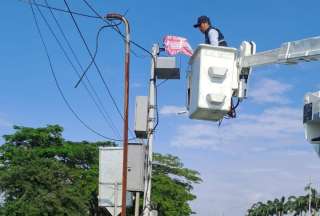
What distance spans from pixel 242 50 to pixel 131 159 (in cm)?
1180

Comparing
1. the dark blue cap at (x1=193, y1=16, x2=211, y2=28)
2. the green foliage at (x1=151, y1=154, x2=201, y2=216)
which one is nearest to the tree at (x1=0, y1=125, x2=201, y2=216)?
the green foliage at (x1=151, y1=154, x2=201, y2=216)

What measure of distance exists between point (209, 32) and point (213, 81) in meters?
0.50

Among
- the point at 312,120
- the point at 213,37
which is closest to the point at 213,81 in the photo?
the point at 213,37

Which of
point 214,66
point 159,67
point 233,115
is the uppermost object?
point 159,67

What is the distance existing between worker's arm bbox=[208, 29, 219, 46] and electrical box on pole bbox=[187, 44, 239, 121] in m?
0.22

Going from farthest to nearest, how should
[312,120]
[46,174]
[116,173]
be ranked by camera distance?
[46,174], [116,173], [312,120]

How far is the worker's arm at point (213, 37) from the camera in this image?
12.2 ft

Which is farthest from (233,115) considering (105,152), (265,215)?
(265,215)

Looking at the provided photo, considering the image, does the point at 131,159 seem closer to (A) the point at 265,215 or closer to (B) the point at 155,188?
(B) the point at 155,188

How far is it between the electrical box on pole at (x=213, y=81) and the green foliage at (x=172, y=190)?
5077cm

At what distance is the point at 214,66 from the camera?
3406 millimetres

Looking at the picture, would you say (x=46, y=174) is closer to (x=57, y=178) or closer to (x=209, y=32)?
(x=57, y=178)

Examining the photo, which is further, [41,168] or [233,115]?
[41,168]

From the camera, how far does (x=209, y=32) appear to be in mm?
3805
